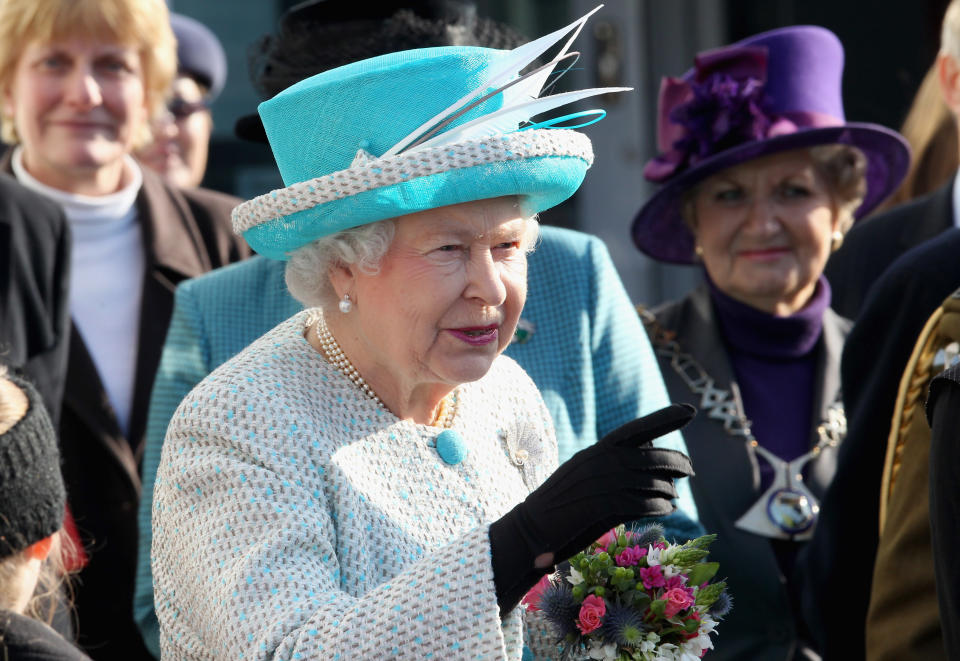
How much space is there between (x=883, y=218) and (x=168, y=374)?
2.26m

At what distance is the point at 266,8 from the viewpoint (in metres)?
6.45

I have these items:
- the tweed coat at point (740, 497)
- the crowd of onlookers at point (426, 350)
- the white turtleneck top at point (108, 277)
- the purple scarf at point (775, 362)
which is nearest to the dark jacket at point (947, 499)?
the crowd of onlookers at point (426, 350)

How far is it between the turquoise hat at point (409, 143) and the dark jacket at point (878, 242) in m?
1.99

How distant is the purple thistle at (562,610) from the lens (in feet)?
6.32

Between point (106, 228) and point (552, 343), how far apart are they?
1.66 metres

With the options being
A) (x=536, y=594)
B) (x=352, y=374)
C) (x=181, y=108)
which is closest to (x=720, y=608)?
(x=536, y=594)

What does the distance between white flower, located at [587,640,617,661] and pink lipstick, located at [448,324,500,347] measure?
1.67 feet

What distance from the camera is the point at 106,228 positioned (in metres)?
3.83

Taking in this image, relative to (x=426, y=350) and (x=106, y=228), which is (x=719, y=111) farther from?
(x=106, y=228)

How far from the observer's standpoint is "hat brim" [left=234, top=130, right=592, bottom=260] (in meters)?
1.94

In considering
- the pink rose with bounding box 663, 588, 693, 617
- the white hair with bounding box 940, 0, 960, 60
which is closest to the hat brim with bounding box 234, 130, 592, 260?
the pink rose with bounding box 663, 588, 693, 617

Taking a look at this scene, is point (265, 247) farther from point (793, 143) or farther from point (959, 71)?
point (959, 71)

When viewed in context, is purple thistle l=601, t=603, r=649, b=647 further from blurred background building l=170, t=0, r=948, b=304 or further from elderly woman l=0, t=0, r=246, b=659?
blurred background building l=170, t=0, r=948, b=304

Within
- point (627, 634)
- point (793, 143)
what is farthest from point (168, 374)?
point (793, 143)
